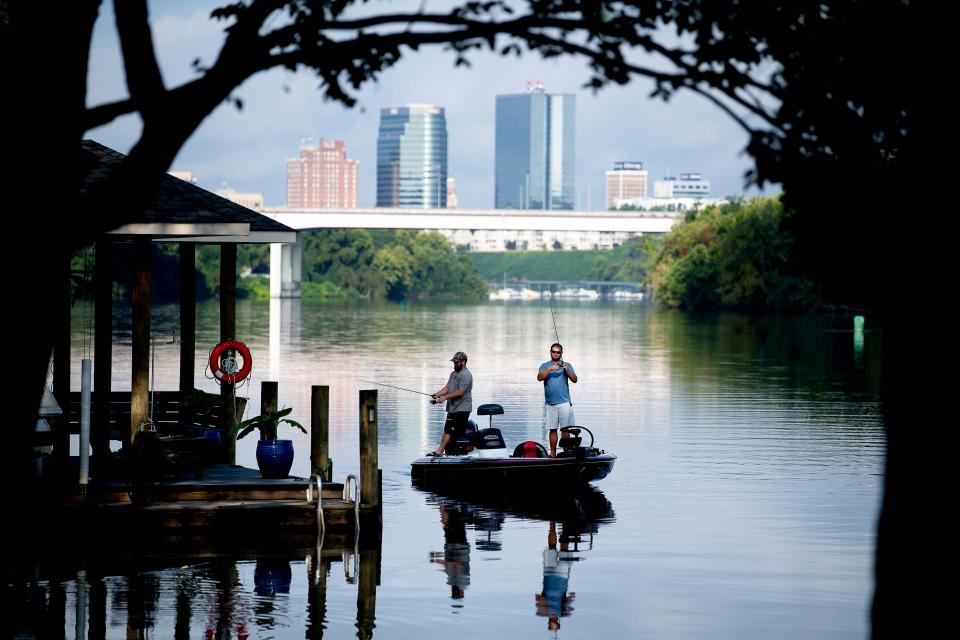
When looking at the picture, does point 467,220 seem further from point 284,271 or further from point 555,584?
point 555,584

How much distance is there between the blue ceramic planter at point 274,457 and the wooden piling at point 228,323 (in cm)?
232

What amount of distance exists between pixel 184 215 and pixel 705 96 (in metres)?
9.95

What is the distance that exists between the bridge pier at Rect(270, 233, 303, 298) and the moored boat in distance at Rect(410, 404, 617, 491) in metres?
130

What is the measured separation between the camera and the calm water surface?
40.7ft

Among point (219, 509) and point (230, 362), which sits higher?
point (230, 362)

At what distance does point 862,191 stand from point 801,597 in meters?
6.60

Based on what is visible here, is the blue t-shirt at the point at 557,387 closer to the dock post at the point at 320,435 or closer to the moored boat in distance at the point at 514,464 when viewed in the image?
the moored boat in distance at the point at 514,464

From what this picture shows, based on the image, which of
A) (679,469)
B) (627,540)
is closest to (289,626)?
(627,540)

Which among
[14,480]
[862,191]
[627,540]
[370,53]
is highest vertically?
[370,53]

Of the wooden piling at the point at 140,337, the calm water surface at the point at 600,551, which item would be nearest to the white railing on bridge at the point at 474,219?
the calm water surface at the point at 600,551

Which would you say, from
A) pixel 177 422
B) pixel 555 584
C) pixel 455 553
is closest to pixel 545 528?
pixel 455 553

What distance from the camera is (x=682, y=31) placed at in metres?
8.33

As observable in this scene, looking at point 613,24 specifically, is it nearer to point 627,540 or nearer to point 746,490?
point 627,540

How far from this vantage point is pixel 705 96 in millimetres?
7305
